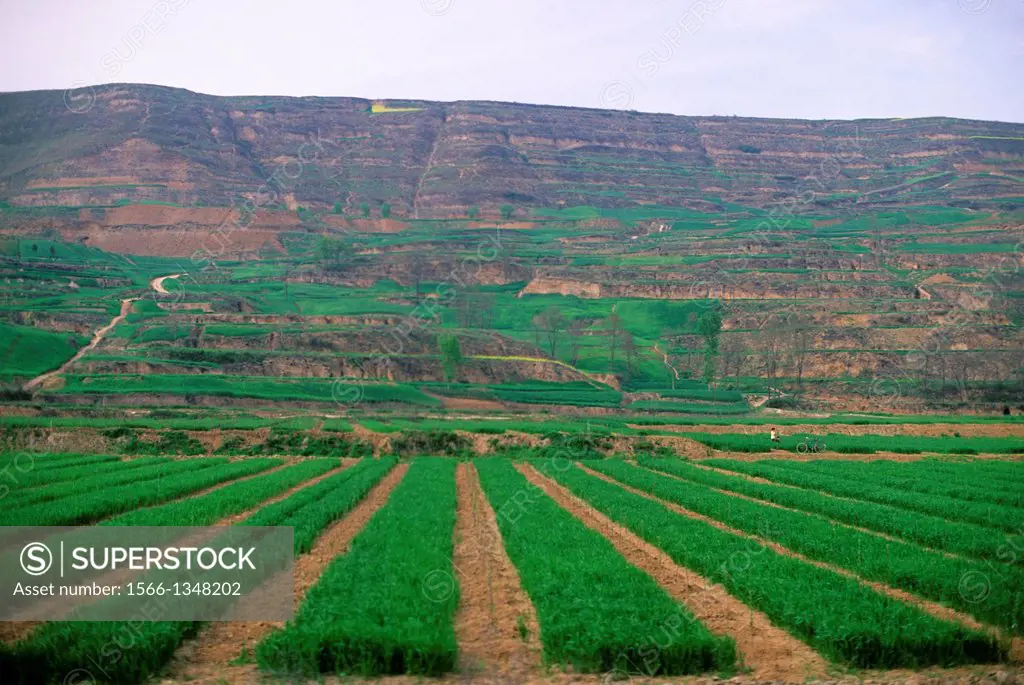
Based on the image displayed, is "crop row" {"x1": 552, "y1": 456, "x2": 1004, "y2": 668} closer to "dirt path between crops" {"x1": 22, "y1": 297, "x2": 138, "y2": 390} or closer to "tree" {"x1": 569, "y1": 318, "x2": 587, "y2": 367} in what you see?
"dirt path between crops" {"x1": 22, "y1": 297, "x2": 138, "y2": 390}

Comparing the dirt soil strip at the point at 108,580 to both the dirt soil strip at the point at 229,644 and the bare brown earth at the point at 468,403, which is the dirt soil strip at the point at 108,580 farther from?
the bare brown earth at the point at 468,403

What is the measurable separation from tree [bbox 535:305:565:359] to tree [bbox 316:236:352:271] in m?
34.5

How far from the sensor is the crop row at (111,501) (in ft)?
61.2

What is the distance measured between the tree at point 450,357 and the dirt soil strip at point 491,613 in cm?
4793

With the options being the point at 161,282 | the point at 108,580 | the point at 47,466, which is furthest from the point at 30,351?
the point at 108,580

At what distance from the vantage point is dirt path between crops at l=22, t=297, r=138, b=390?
5919cm

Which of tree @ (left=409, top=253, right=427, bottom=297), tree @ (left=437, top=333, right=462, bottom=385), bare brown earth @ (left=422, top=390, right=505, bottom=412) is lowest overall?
bare brown earth @ (left=422, top=390, right=505, bottom=412)

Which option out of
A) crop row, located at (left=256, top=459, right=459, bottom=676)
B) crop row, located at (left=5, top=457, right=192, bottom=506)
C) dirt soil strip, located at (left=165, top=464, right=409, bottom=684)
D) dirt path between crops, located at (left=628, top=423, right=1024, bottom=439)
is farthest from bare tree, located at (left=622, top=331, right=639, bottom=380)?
dirt soil strip, located at (left=165, top=464, right=409, bottom=684)

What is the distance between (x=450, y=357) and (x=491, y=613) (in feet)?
184

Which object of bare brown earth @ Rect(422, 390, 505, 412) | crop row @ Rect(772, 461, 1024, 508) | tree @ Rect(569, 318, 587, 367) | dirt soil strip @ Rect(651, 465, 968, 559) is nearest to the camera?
dirt soil strip @ Rect(651, 465, 968, 559)

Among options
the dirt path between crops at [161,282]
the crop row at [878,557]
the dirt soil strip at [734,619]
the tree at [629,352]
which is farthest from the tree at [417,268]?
the dirt soil strip at [734,619]

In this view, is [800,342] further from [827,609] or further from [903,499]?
[827,609]

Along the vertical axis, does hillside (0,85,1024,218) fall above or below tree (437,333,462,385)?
above

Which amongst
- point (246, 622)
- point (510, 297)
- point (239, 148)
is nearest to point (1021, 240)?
point (510, 297)
